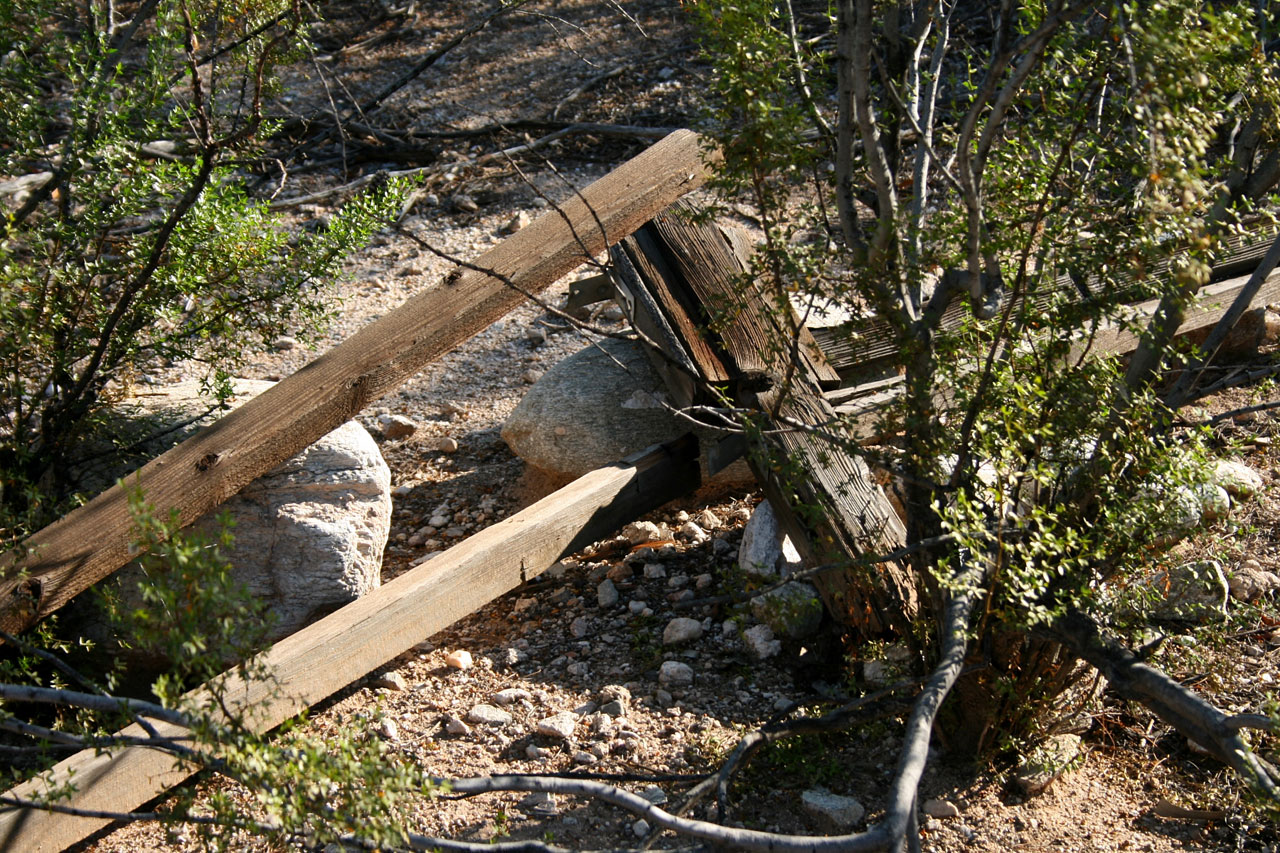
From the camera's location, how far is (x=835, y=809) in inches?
110

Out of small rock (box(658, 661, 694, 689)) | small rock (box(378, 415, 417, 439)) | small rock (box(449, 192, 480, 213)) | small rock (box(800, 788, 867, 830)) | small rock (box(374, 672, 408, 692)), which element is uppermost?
small rock (box(449, 192, 480, 213))

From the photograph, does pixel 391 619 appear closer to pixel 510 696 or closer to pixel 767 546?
pixel 510 696

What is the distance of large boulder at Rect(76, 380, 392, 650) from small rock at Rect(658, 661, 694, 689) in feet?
3.69

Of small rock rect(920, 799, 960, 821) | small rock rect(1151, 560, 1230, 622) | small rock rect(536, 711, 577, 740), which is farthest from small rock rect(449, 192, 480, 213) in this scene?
small rock rect(920, 799, 960, 821)

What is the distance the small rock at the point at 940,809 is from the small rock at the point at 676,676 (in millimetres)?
889

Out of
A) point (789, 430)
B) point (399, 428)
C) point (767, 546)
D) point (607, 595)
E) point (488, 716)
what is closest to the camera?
point (789, 430)

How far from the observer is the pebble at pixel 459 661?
144 inches

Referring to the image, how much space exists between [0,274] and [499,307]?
1568 mm

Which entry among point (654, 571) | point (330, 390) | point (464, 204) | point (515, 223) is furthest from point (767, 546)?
point (464, 204)

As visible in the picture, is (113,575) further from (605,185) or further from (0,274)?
(605,185)

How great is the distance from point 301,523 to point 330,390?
512 millimetres

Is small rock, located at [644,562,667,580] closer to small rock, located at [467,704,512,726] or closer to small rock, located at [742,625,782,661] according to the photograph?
small rock, located at [742,625,782,661]

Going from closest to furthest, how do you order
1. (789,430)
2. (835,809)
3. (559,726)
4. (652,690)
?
(789,430)
(835,809)
(559,726)
(652,690)

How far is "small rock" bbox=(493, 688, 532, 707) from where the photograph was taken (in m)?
3.44
